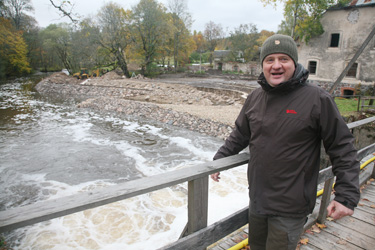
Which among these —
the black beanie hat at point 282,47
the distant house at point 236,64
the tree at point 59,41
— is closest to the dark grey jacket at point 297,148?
the black beanie hat at point 282,47

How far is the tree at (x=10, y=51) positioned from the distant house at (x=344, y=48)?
34346 millimetres

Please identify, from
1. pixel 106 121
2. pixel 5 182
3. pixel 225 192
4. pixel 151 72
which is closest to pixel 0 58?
pixel 151 72

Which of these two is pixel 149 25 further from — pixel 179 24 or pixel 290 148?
pixel 290 148

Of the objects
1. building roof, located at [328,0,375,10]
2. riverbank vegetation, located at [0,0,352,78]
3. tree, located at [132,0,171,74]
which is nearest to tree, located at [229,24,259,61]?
riverbank vegetation, located at [0,0,352,78]

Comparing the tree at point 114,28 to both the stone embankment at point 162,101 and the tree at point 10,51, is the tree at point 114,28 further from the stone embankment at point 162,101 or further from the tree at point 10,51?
the tree at point 10,51

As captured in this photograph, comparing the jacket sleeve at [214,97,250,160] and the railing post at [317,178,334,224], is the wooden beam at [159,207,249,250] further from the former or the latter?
the railing post at [317,178,334,224]

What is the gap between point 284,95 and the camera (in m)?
1.53

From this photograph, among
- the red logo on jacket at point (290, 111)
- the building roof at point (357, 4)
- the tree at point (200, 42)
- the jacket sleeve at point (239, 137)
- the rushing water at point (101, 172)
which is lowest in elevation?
the rushing water at point (101, 172)

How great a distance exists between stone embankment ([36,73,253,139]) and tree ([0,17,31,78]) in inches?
365

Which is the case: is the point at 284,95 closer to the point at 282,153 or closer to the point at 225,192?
the point at 282,153

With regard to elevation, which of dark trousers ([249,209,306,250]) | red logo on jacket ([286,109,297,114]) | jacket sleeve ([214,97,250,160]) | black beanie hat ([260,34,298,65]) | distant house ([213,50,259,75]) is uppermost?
distant house ([213,50,259,75])

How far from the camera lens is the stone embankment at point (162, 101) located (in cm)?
→ 1302

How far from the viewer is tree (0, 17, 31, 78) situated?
30.7 metres

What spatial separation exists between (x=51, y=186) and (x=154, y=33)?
88.1 ft
